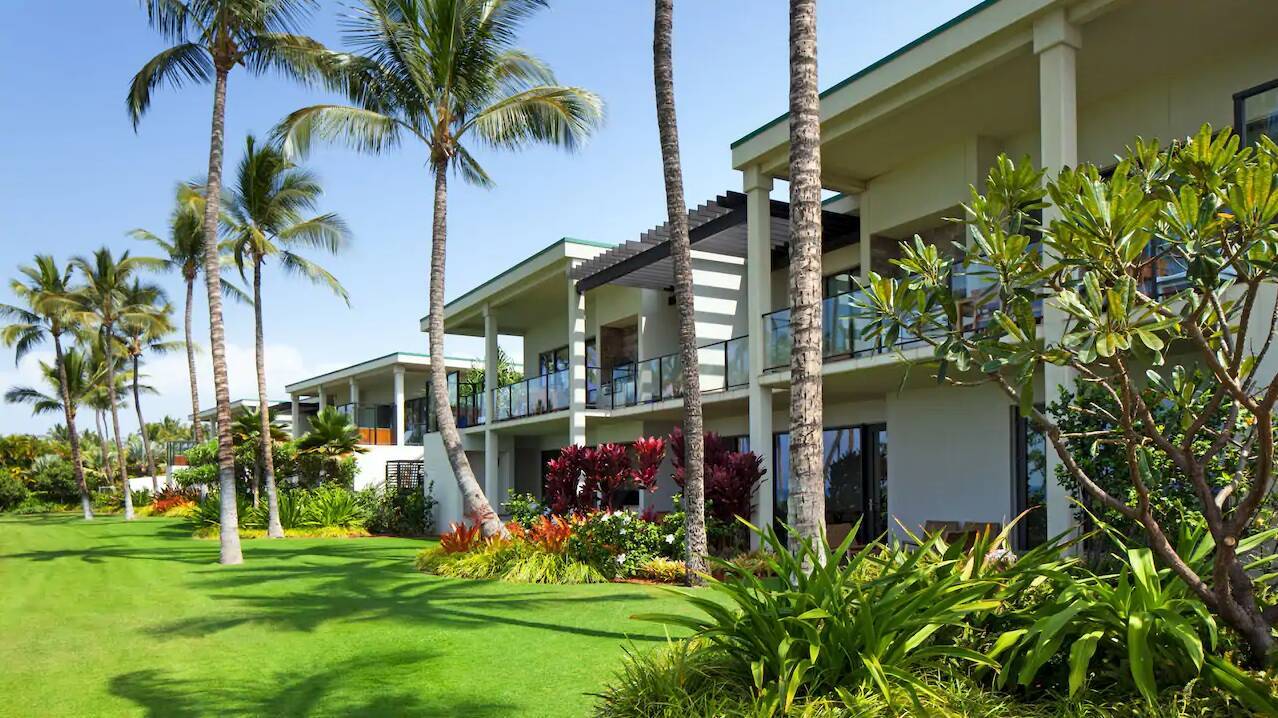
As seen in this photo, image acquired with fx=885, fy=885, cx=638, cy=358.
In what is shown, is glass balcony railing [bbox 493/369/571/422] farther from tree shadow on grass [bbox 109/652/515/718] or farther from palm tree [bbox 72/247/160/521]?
palm tree [bbox 72/247/160/521]

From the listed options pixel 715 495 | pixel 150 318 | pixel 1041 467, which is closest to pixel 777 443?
pixel 715 495

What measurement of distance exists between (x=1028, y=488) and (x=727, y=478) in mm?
4304

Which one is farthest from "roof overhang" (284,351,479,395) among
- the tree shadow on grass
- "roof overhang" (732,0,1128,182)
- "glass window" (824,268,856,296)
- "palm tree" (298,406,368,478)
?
the tree shadow on grass

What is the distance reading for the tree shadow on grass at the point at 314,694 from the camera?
6375mm

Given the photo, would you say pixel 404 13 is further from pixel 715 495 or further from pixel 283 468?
pixel 283 468

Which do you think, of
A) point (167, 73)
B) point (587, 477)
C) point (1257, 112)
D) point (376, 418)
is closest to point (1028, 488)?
point (1257, 112)

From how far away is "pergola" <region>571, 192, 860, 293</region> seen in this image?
1524 cm

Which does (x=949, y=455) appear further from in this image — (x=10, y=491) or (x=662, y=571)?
(x=10, y=491)

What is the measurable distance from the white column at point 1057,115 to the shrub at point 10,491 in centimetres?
4404

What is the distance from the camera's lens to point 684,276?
11672mm

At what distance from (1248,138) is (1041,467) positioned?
188 inches

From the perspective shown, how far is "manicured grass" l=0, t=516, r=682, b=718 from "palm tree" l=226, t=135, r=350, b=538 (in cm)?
903

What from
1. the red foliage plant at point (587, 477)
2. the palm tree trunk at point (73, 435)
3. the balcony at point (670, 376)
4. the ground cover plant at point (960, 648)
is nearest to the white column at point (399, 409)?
the palm tree trunk at point (73, 435)

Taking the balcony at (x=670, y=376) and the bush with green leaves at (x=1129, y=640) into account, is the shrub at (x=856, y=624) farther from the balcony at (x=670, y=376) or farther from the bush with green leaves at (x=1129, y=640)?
the balcony at (x=670, y=376)
